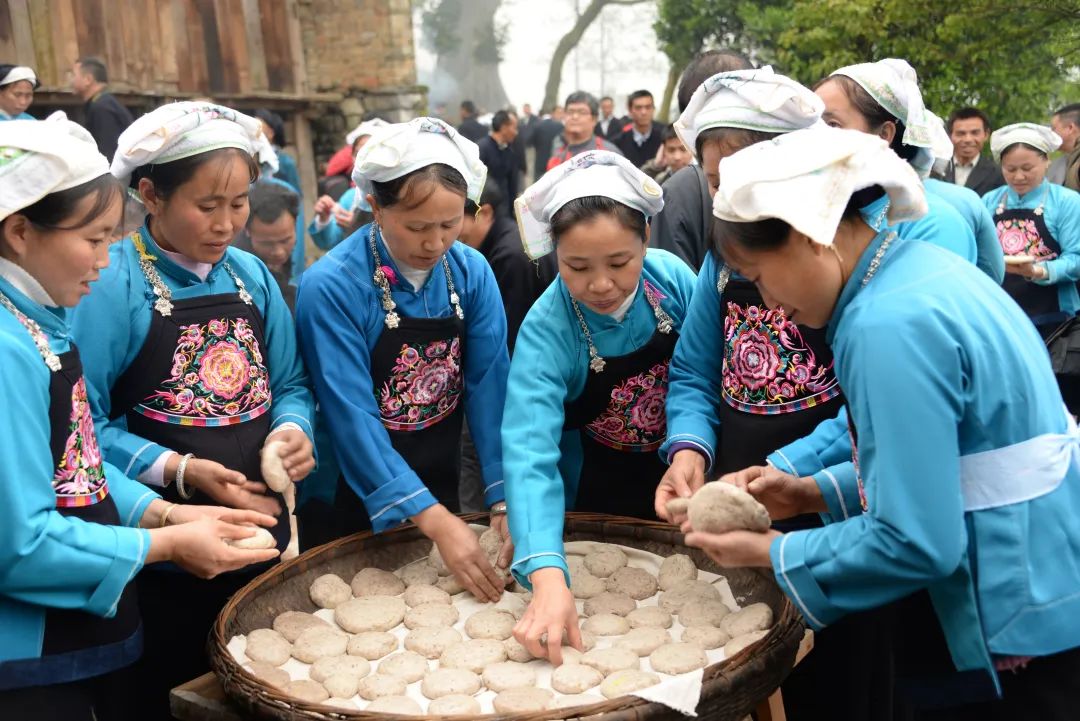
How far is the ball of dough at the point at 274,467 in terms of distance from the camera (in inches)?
94.7

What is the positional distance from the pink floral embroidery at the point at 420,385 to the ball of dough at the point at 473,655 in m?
0.66

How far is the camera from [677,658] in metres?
2.19

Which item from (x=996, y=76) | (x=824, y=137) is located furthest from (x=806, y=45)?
(x=824, y=137)

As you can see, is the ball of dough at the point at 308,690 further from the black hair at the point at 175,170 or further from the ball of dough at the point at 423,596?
the black hair at the point at 175,170

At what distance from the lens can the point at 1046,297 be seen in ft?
19.7

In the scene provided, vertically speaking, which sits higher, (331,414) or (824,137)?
(824,137)

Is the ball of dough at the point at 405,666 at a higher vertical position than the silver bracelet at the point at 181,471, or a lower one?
lower

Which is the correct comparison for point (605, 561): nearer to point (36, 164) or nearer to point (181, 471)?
point (181, 471)

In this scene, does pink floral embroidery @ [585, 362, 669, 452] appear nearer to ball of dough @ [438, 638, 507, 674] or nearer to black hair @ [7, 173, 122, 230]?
ball of dough @ [438, 638, 507, 674]

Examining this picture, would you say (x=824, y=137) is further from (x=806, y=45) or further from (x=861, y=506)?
(x=806, y=45)

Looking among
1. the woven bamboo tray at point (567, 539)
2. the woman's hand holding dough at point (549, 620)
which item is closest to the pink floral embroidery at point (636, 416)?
the woven bamboo tray at point (567, 539)

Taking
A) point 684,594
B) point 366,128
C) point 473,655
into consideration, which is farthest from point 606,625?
point 366,128

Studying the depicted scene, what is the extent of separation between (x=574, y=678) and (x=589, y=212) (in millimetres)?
1051

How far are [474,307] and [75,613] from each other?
1311mm
